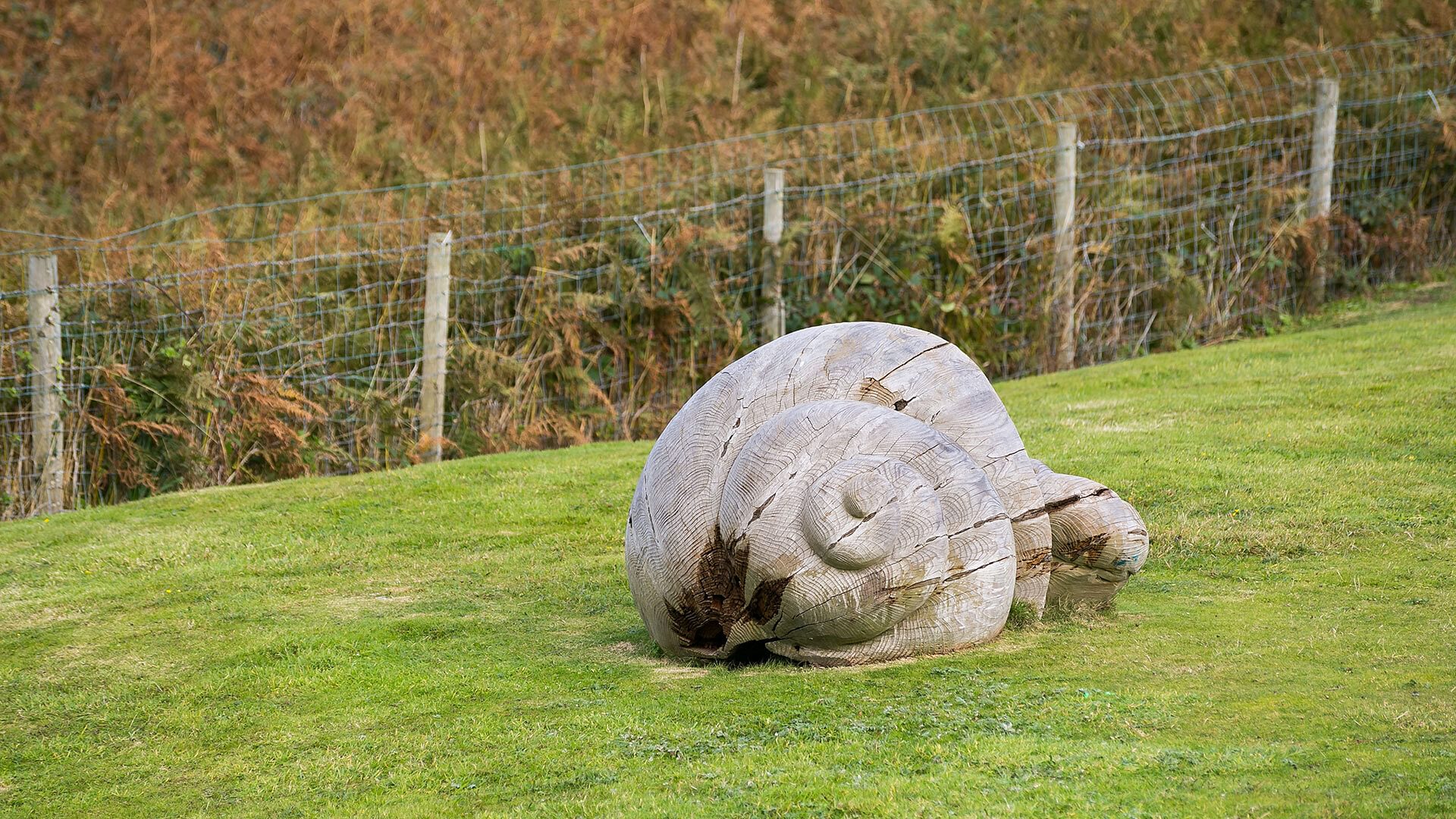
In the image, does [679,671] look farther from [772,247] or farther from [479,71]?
[479,71]

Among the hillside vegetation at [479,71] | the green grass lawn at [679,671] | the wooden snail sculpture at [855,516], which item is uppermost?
the hillside vegetation at [479,71]

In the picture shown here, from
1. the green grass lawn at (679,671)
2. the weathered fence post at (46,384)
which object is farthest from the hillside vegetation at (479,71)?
the green grass lawn at (679,671)

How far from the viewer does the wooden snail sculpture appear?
522cm

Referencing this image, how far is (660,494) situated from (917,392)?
1088 millimetres

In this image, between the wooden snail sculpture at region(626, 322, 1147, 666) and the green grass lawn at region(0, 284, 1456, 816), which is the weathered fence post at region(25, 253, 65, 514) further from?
the wooden snail sculpture at region(626, 322, 1147, 666)

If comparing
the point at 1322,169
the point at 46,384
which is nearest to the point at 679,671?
the point at 46,384

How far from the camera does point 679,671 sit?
559 centimetres

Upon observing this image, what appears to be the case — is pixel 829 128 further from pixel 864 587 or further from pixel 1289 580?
pixel 864 587

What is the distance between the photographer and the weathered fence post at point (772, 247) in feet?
40.2

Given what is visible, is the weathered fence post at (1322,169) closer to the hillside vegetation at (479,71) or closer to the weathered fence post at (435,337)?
the hillside vegetation at (479,71)

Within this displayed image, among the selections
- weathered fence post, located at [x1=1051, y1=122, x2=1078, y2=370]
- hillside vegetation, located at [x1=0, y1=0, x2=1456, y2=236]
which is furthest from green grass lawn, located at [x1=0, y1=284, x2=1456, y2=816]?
hillside vegetation, located at [x1=0, y1=0, x2=1456, y2=236]

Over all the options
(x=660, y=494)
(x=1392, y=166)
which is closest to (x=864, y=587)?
(x=660, y=494)

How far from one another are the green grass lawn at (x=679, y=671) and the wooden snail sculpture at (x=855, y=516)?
18 cm

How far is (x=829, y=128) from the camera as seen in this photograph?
45.1 ft
